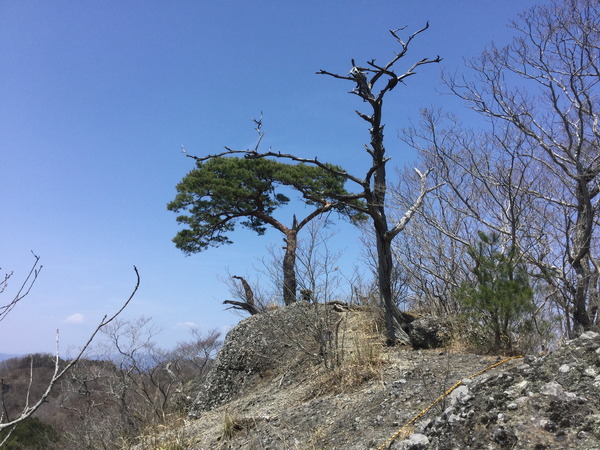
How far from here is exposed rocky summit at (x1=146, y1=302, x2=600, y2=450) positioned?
2.97 metres

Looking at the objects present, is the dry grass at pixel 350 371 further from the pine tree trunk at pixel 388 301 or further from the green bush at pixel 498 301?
the green bush at pixel 498 301

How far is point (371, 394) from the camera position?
5.25 metres

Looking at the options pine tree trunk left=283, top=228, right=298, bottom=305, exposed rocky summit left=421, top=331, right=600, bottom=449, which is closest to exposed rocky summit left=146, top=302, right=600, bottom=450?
exposed rocky summit left=421, top=331, right=600, bottom=449

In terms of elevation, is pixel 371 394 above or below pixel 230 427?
above

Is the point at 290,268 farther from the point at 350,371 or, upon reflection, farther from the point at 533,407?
the point at 533,407

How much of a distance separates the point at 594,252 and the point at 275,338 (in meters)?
6.02

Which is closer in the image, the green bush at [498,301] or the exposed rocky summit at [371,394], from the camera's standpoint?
the exposed rocky summit at [371,394]

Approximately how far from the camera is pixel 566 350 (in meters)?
3.62

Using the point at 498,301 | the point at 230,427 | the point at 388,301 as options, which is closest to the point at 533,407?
the point at 498,301

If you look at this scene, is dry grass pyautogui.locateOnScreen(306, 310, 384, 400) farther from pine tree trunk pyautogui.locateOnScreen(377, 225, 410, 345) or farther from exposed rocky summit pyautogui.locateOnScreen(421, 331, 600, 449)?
exposed rocky summit pyautogui.locateOnScreen(421, 331, 600, 449)

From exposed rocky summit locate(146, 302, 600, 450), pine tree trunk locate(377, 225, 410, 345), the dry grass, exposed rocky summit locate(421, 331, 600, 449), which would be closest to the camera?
exposed rocky summit locate(421, 331, 600, 449)

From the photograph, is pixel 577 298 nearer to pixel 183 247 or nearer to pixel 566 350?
pixel 566 350

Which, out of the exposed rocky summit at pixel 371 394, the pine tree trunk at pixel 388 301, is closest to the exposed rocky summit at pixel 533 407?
the exposed rocky summit at pixel 371 394

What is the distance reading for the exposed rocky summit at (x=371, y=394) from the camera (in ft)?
9.74
